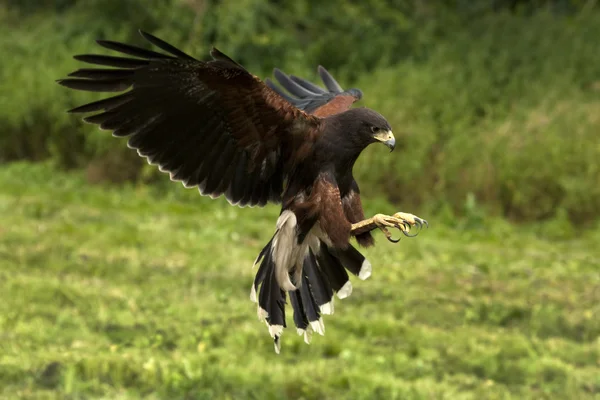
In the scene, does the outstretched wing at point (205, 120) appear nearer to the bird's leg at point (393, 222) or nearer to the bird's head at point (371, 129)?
the bird's head at point (371, 129)

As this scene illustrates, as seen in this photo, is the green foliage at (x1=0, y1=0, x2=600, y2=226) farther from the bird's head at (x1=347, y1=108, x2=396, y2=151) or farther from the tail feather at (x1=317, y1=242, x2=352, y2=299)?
the bird's head at (x1=347, y1=108, x2=396, y2=151)

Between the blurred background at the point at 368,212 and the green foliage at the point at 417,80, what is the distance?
3 cm

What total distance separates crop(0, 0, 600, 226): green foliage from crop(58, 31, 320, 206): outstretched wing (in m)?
6.52

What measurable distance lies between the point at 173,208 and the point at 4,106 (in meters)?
3.61

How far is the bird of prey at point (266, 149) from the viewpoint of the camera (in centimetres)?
393

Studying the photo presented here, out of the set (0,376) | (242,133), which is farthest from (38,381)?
(242,133)

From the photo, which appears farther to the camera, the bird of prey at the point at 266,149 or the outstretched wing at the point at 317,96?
the outstretched wing at the point at 317,96

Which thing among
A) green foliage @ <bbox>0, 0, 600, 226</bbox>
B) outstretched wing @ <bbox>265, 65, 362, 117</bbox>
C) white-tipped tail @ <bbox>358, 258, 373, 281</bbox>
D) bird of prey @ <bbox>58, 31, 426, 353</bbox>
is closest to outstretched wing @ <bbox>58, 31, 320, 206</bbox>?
bird of prey @ <bbox>58, 31, 426, 353</bbox>

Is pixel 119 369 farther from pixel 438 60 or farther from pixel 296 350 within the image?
pixel 438 60

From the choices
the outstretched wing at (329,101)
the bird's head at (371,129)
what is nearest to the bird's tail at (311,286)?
the outstretched wing at (329,101)

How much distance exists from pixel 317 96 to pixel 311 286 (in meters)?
1.09

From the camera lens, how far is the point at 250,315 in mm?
6875

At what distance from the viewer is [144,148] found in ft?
14.0

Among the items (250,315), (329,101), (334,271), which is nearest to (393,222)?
(334,271)
